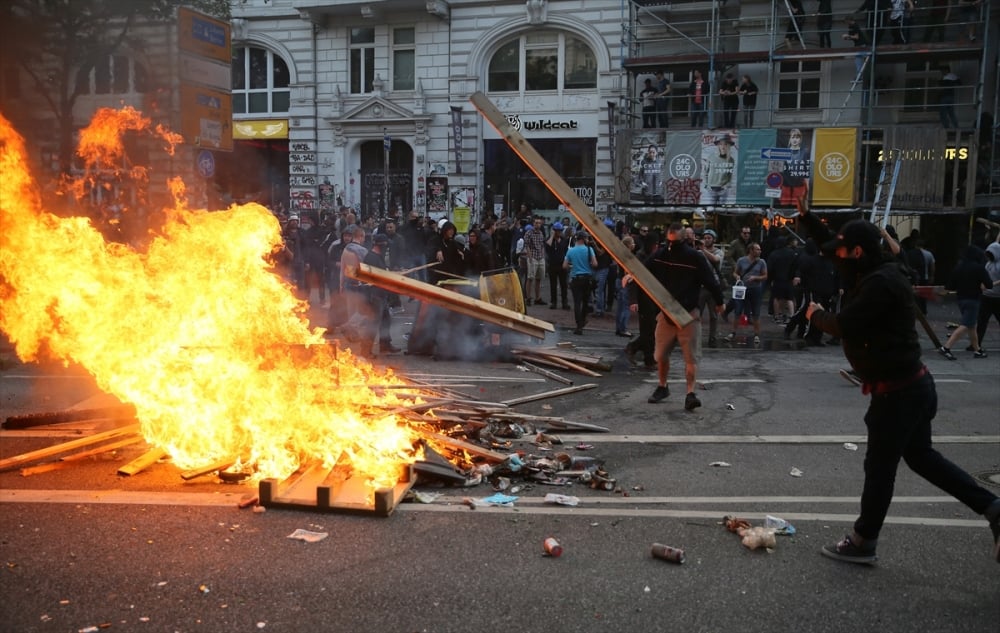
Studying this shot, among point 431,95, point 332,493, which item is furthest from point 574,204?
point 431,95

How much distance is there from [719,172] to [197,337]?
18.7 m

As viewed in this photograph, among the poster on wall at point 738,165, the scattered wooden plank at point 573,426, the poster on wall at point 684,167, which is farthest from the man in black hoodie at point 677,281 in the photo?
the poster on wall at point 684,167

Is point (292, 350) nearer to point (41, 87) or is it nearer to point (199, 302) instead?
point (199, 302)

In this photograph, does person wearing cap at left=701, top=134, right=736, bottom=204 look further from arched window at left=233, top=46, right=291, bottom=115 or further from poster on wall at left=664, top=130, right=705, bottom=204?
arched window at left=233, top=46, right=291, bottom=115

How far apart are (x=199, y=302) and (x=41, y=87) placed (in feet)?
24.1

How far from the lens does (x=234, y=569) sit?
4316 millimetres

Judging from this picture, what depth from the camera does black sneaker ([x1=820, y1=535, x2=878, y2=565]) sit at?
4.43 m

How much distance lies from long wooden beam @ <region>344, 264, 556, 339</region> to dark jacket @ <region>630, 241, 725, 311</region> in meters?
1.64

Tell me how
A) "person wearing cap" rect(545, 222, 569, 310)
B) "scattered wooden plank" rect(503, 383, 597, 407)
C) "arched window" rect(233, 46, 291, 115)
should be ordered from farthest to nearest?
"arched window" rect(233, 46, 291, 115)
"person wearing cap" rect(545, 222, 569, 310)
"scattered wooden plank" rect(503, 383, 597, 407)

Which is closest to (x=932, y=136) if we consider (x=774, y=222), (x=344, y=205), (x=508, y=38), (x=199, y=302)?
(x=774, y=222)

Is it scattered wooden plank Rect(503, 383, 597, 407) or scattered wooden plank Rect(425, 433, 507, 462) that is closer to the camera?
scattered wooden plank Rect(425, 433, 507, 462)

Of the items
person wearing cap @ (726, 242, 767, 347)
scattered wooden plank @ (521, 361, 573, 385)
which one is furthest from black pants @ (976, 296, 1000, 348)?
scattered wooden plank @ (521, 361, 573, 385)

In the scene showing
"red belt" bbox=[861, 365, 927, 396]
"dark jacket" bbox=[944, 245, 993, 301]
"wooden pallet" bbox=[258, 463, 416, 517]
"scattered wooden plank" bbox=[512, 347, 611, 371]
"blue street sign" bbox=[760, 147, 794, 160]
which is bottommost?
"wooden pallet" bbox=[258, 463, 416, 517]

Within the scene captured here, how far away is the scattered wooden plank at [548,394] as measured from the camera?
27.0 feet
